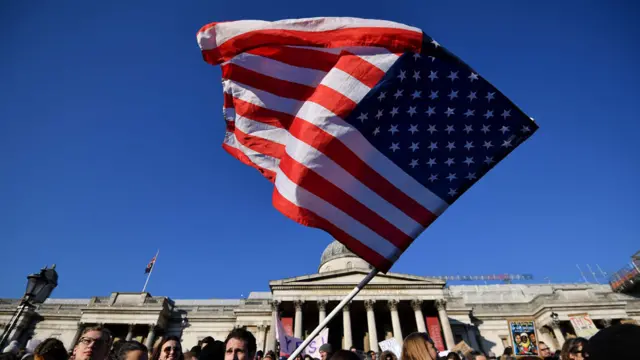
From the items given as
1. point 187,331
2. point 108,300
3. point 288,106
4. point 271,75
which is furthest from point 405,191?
point 108,300

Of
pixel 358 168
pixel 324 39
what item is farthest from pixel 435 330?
pixel 324 39

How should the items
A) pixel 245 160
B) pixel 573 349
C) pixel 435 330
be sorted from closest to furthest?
pixel 245 160 → pixel 573 349 → pixel 435 330

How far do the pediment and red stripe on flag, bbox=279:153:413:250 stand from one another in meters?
30.0

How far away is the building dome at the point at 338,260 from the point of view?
39.9 m

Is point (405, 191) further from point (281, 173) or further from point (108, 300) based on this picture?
point (108, 300)

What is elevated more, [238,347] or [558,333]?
[558,333]


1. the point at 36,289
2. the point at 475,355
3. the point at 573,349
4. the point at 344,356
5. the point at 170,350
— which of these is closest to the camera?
the point at 344,356

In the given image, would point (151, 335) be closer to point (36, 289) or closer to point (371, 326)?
point (371, 326)

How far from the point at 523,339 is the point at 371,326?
16.8 metres

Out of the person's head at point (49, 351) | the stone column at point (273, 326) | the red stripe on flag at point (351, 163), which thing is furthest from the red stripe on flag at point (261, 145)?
the stone column at point (273, 326)

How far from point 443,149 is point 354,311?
32.8 m

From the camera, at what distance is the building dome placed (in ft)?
131

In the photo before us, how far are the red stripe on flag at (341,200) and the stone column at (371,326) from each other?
2835cm

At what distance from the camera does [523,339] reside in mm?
15492
